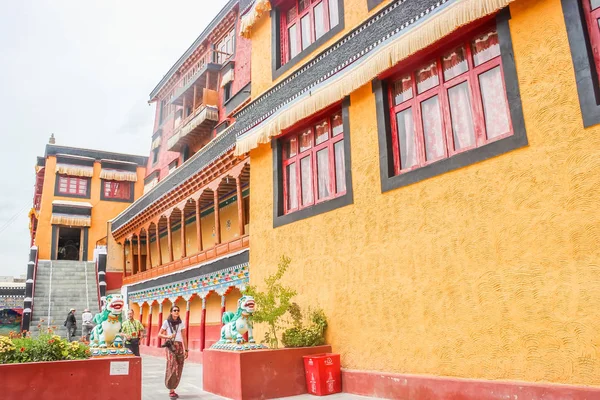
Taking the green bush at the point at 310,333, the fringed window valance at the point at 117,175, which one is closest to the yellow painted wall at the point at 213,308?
the green bush at the point at 310,333

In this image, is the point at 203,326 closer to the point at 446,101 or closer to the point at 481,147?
the point at 446,101

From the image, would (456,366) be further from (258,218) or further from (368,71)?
(258,218)

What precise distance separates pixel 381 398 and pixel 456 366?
137 cm

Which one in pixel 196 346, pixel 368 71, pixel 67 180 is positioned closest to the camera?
pixel 368 71

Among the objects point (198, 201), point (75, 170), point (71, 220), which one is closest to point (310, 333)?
point (198, 201)

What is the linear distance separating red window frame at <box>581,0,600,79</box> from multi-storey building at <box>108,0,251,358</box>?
8.59 m

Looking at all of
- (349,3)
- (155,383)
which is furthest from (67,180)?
(349,3)

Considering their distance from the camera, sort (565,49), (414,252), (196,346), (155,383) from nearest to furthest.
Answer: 1. (565,49)
2. (414,252)
3. (155,383)
4. (196,346)

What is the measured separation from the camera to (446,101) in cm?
702

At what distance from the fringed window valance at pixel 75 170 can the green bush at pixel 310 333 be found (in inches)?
1036

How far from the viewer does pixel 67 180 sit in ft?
101

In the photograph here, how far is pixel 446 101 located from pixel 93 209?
28048 mm

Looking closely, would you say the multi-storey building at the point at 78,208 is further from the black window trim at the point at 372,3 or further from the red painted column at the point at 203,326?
the black window trim at the point at 372,3

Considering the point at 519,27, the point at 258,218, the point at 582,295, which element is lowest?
the point at 582,295
